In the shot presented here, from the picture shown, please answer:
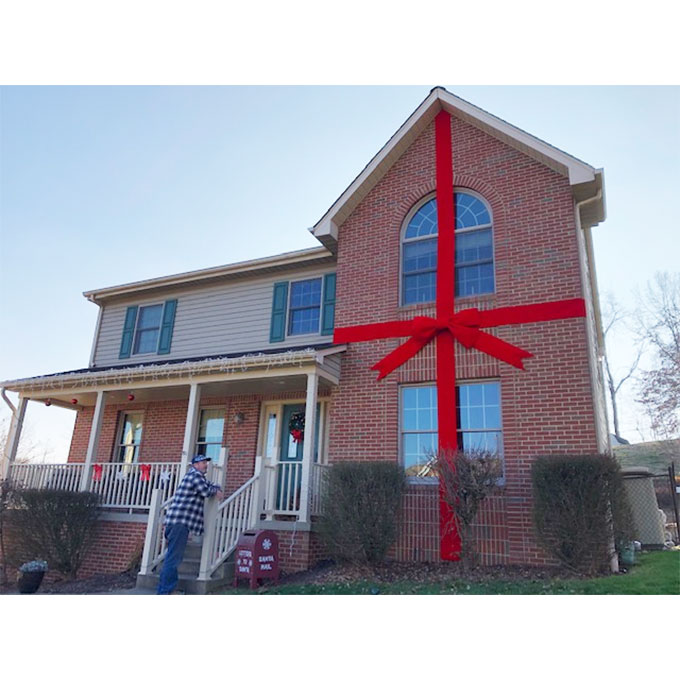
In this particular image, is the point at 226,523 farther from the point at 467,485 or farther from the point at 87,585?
the point at 467,485

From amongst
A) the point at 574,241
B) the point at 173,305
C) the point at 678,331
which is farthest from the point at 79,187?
the point at 678,331

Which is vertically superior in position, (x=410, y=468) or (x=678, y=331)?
(x=678, y=331)

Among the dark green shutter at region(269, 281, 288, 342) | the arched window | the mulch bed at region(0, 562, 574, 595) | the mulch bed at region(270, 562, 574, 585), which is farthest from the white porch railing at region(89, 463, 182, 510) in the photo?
the arched window

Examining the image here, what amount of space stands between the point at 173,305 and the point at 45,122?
669 cm

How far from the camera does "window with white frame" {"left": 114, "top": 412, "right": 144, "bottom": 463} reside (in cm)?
1384

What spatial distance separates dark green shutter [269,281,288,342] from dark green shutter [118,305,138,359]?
451 cm

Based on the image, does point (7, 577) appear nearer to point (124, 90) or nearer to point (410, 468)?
point (410, 468)

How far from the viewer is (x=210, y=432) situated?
1300cm

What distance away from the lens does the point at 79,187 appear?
1148cm

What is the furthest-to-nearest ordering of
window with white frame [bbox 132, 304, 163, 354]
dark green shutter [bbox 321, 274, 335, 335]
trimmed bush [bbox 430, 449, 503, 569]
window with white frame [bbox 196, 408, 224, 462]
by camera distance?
window with white frame [bbox 132, 304, 163, 354]
window with white frame [bbox 196, 408, 224, 462]
dark green shutter [bbox 321, 274, 335, 335]
trimmed bush [bbox 430, 449, 503, 569]

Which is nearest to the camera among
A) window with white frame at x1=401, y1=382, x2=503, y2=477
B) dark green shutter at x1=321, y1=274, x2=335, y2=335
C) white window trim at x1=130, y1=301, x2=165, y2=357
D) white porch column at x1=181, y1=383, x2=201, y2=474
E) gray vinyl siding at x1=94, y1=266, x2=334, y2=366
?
window with white frame at x1=401, y1=382, x2=503, y2=477

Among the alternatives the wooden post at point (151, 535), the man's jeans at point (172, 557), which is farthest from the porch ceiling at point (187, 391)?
the man's jeans at point (172, 557)

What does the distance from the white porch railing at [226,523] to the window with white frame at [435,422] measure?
2728mm

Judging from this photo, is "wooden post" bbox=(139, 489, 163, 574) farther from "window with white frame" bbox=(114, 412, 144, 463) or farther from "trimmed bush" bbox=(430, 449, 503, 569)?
"window with white frame" bbox=(114, 412, 144, 463)
